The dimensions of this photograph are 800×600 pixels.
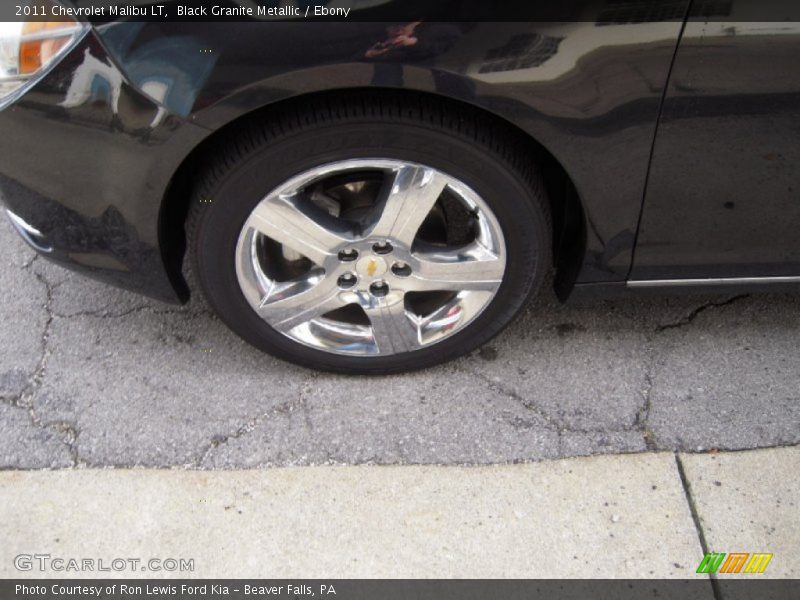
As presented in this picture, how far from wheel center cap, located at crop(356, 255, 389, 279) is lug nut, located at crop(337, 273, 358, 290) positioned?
2 centimetres

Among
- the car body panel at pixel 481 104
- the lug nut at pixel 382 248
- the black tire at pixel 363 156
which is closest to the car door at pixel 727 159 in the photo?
the car body panel at pixel 481 104

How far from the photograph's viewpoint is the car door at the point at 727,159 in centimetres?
176

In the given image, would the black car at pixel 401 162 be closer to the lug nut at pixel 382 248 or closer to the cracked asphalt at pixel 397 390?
the lug nut at pixel 382 248

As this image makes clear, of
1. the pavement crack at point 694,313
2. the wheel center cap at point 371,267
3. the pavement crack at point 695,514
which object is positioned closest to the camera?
the pavement crack at point 695,514

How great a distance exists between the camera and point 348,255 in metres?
2.16

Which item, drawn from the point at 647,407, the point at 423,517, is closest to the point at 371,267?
the point at 423,517

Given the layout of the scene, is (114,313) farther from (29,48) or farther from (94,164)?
(29,48)

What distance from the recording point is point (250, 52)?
1.77 m

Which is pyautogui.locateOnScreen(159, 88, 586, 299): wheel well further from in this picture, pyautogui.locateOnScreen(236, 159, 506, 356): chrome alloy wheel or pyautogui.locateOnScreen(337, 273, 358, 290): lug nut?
pyautogui.locateOnScreen(337, 273, 358, 290): lug nut

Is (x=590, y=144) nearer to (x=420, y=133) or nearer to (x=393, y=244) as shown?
(x=420, y=133)

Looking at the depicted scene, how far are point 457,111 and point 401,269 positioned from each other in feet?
1.53

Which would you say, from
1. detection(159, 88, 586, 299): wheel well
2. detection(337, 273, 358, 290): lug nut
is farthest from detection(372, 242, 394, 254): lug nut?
detection(159, 88, 586, 299): wheel well

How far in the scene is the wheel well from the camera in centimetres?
193
